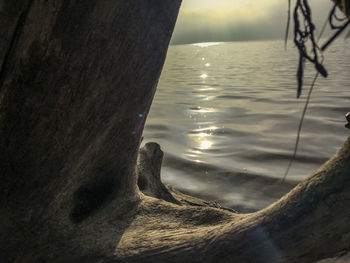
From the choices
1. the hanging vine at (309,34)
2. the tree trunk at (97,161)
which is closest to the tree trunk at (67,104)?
the tree trunk at (97,161)

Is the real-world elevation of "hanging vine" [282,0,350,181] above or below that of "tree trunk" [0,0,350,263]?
above

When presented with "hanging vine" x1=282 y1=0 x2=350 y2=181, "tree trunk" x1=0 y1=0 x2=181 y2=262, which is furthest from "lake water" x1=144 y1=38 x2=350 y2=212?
"tree trunk" x1=0 y1=0 x2=181 y2=262

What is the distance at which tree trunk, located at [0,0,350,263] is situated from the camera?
137 centimetres

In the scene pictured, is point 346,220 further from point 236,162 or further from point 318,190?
point 236,162

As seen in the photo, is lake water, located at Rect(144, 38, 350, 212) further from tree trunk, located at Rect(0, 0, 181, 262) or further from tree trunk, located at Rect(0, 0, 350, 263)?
tree trunk, located at Rect(0, 0, 181, 262)

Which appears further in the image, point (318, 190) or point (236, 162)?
point (236, 162)

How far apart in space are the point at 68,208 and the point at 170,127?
5.11 m

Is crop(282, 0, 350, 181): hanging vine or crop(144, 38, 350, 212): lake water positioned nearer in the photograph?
crop(282, 0, 350, 181): hanging vine

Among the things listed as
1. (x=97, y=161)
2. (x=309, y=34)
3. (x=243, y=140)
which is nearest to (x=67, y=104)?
(x=97, y=161)

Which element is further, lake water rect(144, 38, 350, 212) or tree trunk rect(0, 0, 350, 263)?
lake water rect(144, 38, 350, 212)

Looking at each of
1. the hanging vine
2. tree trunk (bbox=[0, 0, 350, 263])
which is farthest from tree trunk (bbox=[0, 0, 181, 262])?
the hanging vine

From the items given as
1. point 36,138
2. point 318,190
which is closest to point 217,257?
point 318,190

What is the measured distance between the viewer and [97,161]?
6.01ft

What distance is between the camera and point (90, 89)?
5.18 feet
